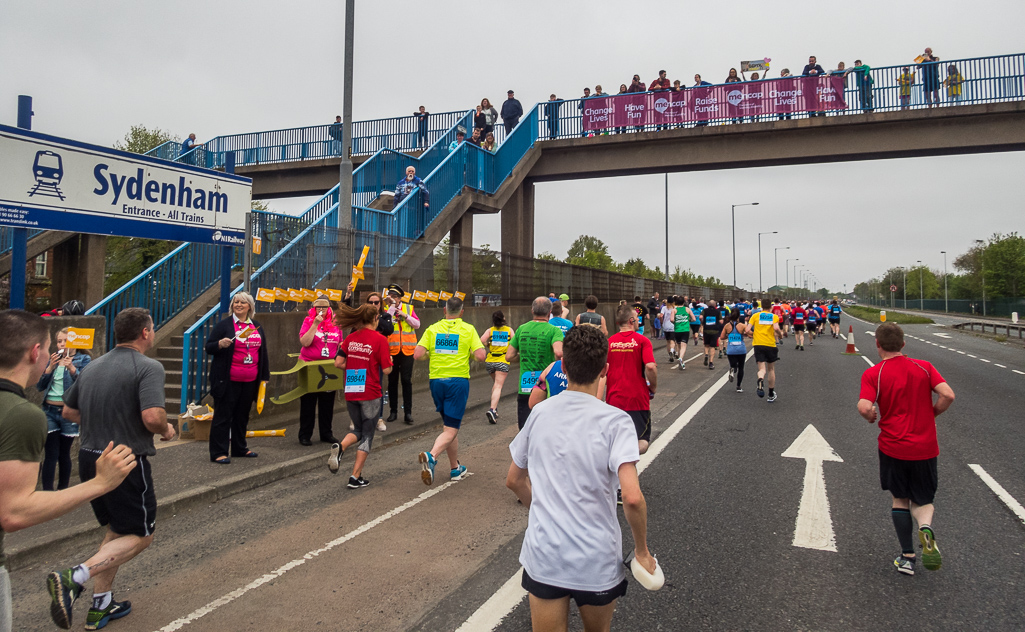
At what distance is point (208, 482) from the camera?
5.93m

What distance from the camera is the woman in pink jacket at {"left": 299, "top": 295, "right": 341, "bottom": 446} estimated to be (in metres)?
7.75

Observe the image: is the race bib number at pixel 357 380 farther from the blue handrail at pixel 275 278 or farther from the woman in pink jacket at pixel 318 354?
the blue handrail at pixel 275 278

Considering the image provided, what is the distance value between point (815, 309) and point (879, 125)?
1309 centimetres

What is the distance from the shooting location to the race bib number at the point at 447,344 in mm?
6375

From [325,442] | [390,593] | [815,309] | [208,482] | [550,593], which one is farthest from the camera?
[815,309]

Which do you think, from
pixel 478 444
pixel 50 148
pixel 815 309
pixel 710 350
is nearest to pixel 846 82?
pixel 710 350

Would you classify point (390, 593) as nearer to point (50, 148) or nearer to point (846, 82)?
point (50, 148)

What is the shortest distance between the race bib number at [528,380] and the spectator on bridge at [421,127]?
1901 cm

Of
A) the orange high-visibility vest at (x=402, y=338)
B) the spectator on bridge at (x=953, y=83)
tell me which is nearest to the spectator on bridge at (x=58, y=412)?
the orange high-visibility vest at (x=402, y=338)

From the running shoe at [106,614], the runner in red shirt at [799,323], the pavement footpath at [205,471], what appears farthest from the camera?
the runner in red shirt at [799,323]

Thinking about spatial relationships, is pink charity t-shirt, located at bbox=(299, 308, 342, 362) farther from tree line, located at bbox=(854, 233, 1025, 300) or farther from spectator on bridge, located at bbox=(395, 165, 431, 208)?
tree line, located at bbox=(854, 233, 1025, 300)

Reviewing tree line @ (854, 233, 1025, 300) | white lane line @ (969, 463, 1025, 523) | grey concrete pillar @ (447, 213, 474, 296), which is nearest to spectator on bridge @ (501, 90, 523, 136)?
grey concrete pillar @ (447, 213, 474, 296)

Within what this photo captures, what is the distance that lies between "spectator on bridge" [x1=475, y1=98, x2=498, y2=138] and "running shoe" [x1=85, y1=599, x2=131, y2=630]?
19891 mm

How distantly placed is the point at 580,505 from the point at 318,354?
6315 millimetres
